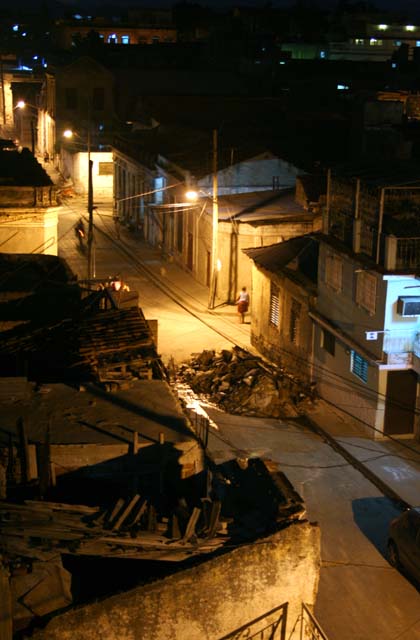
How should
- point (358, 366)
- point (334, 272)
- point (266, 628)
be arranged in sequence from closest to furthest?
point (266, 628) < point (358, 366) < point (334, 272)

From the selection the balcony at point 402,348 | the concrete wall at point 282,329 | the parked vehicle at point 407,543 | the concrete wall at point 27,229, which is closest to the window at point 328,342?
the concrete wall at point 282,329

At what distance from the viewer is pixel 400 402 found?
24.0 meters

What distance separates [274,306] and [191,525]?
751 inches

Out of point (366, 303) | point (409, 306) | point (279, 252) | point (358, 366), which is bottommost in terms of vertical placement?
point (358, 366)

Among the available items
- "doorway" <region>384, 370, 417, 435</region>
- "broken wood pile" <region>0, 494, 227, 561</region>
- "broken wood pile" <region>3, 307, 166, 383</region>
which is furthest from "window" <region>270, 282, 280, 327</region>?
"broken wood pile" <region>0, 494, 227, 561</region>

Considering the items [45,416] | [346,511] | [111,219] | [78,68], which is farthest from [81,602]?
[78,68]

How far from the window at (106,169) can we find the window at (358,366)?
119 feet

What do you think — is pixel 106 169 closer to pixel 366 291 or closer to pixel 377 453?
pixel 366 291

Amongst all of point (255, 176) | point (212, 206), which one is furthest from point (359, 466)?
point (255, 176)

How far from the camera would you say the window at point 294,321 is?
2847cm

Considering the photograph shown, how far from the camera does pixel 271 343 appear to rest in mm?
30406

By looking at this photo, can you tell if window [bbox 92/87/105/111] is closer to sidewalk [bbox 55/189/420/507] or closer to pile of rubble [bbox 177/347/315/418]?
sidewalk [bbox 55/189/420/507]

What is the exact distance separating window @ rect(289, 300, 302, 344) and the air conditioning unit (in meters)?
6.02

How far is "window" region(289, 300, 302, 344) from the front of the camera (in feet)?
93.4
